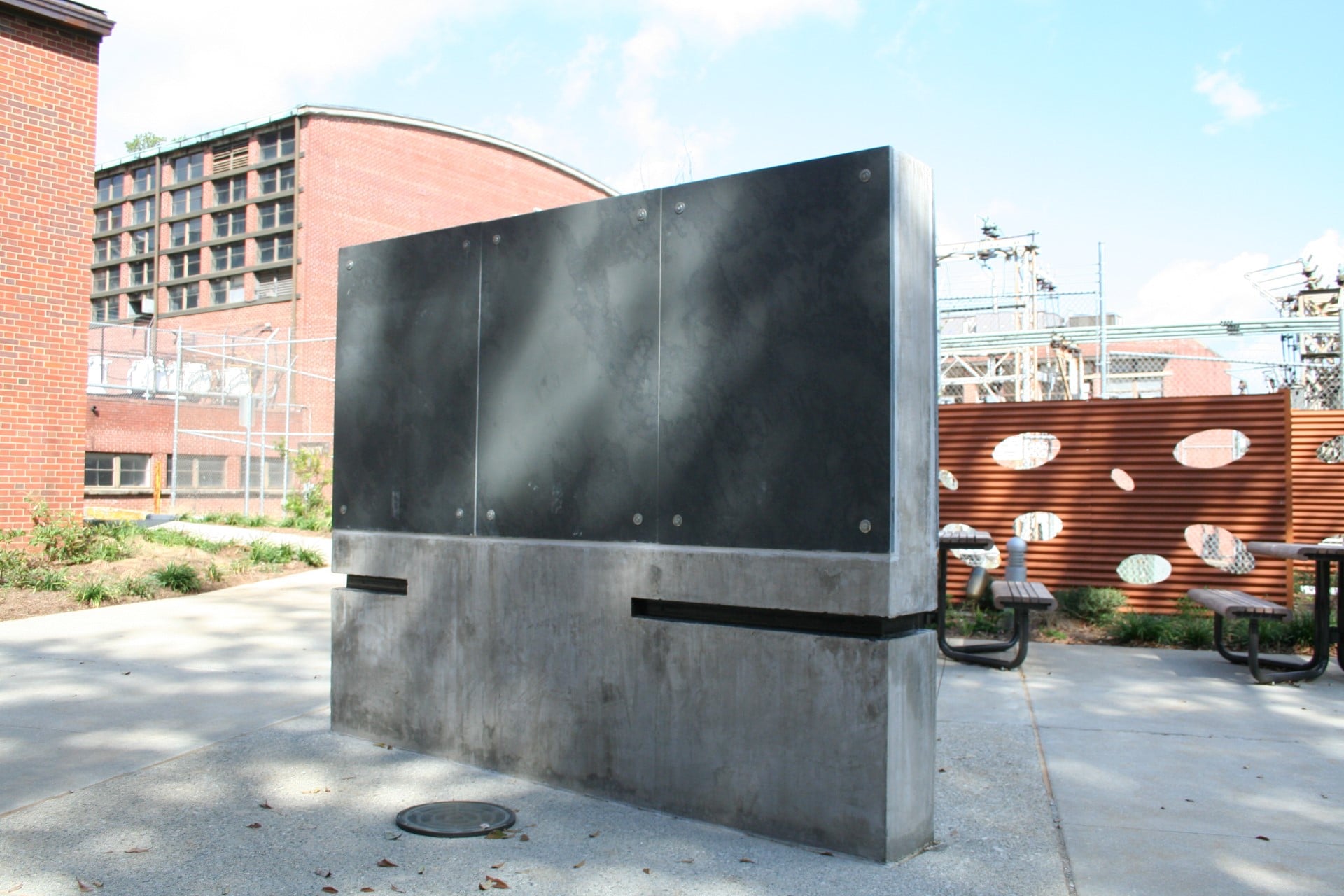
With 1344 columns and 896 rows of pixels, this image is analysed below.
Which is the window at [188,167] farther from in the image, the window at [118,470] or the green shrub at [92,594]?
the green shrub at [92,594]

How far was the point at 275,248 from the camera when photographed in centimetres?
4506

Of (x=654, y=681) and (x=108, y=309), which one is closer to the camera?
(x=654, y=681)

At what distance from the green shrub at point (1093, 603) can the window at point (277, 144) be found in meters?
41.5

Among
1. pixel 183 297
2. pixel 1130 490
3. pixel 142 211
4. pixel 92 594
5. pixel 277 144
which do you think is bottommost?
pixel 92 594

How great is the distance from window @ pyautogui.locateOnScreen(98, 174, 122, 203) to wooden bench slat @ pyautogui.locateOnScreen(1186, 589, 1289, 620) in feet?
188

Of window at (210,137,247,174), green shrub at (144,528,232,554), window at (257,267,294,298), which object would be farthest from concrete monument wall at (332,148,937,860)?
window at (210,137,247,174)

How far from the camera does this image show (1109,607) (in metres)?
9.31

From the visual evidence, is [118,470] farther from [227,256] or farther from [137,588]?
[137,588]

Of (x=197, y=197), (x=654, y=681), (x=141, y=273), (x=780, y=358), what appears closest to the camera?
(x=780, y=358)

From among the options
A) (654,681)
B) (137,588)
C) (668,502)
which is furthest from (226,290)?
(654,681)

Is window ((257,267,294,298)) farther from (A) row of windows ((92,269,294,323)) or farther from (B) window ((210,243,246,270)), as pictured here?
(B) window ((210,243,246,270))

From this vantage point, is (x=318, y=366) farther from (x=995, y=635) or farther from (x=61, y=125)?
(x=995, y=635)

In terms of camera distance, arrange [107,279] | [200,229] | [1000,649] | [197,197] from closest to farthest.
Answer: [1000,649] < [200,229] < [197,197] < [107,279]

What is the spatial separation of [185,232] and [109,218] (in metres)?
6.62
